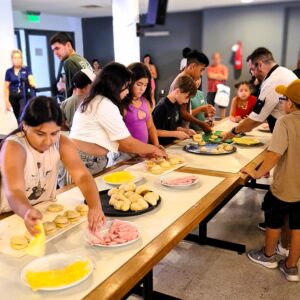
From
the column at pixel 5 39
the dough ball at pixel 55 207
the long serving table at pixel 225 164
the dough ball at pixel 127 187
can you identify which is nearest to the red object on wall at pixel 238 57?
the column at pixel 5 39

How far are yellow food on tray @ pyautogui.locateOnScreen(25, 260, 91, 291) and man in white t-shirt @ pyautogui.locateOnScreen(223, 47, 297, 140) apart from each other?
→ 196 centimetres

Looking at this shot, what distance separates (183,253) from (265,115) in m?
1.19

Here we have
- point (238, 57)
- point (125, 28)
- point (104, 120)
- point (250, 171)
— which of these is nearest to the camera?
point (104, 120)

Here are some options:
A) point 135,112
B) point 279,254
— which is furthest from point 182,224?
point 279,254

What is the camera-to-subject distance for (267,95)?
2744mm

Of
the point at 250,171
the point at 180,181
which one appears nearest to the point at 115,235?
the point at 180,181

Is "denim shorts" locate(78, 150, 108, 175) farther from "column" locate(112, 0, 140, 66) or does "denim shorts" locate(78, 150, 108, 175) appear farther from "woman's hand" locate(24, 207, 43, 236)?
"column" locate(112, 0, 140, 66)

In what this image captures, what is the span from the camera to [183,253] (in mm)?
2623

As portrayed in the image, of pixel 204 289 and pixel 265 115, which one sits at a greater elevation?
pixel 265 115

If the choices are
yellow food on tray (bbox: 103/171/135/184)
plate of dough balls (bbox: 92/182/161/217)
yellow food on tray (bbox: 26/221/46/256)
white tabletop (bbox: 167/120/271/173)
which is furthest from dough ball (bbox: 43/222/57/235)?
white tabletop (bbox: 167/120/271/173)

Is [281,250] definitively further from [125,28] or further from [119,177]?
[125,28]

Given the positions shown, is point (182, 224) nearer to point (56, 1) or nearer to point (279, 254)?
point (279, 254)

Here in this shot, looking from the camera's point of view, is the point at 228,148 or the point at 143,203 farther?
the point at 228,148

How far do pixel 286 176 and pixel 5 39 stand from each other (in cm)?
569
